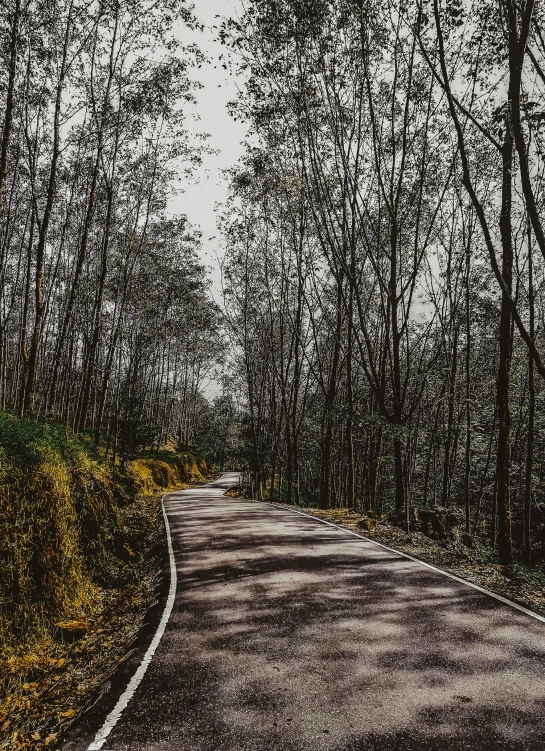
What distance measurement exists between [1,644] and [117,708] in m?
1.60

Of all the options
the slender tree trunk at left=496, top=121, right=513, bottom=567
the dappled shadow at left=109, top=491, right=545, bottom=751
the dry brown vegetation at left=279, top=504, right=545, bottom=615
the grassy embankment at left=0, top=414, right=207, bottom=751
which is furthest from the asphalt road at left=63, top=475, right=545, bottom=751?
the slender tree trunk at left=496, top=121, right=513, bottom=567

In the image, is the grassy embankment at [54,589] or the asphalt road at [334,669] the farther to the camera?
the grassy embankment at [54,589]

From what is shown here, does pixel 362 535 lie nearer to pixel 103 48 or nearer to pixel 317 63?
pixel 317 63

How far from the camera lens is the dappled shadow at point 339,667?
3307mm

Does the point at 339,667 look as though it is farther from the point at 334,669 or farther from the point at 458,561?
the point at 458,561

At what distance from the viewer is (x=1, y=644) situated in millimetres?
4559

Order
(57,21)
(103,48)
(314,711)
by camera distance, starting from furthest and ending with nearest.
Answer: (103,48) → (57,21) → (314,711)

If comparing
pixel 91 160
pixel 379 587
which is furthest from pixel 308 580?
pixel 91 160

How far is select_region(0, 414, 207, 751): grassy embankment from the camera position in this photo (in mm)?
4249

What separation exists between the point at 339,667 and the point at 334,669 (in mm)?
62

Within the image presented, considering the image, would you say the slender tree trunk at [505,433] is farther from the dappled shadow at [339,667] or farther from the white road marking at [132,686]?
the white road marking at [132,686]

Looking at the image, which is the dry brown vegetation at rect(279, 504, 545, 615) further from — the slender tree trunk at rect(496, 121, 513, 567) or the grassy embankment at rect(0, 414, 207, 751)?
the grassy embankment at rect(0, 414, 207, 751)

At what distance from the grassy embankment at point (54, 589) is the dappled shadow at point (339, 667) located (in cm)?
77

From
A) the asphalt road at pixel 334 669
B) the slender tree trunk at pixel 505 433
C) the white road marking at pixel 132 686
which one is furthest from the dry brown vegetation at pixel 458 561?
the white road marking at pixel 132 686
